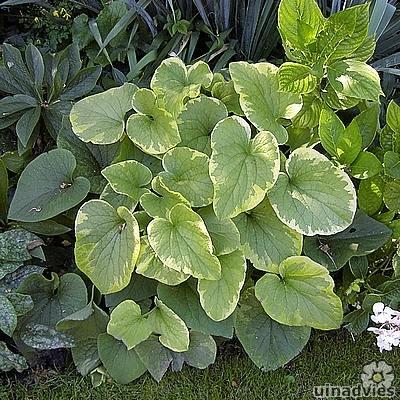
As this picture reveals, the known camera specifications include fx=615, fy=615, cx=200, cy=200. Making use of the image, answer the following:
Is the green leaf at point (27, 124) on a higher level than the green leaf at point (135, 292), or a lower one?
higher

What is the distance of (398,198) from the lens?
195 centimetres

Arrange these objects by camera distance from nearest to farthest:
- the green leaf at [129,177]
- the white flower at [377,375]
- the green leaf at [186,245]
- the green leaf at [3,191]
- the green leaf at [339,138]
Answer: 1. the green leaf at [186,245]
2. the green leaf at [129,177]
3. the green leaf at [339,138]
4. the green leaf at [3,191]
5. the white flower at [377,375]

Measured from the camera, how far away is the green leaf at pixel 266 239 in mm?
1786

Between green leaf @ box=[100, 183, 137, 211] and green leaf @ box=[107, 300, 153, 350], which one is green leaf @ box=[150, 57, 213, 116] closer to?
green leaf @ box=[100, 183, 137, 211]

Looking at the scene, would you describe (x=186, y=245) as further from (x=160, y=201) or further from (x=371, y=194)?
(x=371, y=194)

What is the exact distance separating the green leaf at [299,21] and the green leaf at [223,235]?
0.57m

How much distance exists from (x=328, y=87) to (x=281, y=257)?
57cm

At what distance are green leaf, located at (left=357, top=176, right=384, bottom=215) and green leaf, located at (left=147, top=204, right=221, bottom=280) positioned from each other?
2.02ft

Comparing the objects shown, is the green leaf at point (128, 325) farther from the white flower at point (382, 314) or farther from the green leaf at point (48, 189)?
the white flower at point (382, 314)

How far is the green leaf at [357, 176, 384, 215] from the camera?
1993mm

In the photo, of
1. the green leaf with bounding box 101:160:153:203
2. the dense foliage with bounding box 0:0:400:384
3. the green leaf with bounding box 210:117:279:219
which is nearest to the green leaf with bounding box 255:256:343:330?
the dense foliage with bounding box 0:0:400:384

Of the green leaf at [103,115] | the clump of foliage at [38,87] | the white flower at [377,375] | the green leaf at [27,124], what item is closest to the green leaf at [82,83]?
the clump of foliage at [38,87]

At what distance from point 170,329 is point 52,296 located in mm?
417

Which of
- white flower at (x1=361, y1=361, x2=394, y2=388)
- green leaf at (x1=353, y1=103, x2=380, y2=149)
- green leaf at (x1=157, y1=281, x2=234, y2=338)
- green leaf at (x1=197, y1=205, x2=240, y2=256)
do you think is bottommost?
white flower at (x1=361, y1=361, x2=394, y2=388)
